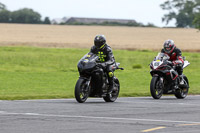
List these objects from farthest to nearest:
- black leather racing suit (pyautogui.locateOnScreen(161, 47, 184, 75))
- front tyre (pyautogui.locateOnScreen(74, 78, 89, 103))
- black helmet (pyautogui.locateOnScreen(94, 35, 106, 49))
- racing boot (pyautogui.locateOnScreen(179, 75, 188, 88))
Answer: racing boot (pyautogui.locateOnScreen(179, 75, 188, 88)) < black leather racing suit (pyautogui.locateOnScreen(161, 47, 184, 75)) < black helmet (pyautogui.locateOnScreen(94, 35, 106, 49)) < front tyre (pyautogui.locateOnScreen(74, 78, 89, 103))

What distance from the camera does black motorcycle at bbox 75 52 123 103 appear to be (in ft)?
49.9

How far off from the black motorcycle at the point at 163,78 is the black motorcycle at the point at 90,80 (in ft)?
6.44

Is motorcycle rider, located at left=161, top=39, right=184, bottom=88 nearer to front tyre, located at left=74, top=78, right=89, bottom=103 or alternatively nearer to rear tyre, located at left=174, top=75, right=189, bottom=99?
rear tyre, located at left=174, top=75, right=189, bottom=99

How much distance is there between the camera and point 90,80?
15.6m

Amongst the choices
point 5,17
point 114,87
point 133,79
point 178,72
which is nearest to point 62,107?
point 114,87

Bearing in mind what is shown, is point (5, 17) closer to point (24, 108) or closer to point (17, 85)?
point (17, 85)

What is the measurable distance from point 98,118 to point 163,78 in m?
6.54

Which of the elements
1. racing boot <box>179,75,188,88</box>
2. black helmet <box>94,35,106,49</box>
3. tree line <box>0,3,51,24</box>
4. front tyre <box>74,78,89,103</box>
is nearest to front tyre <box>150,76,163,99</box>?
racing boot <box>179,75,188,88</box>

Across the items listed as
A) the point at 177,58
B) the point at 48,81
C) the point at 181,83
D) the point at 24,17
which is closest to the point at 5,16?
the point at 24,17

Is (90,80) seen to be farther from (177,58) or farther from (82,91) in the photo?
(177,58)

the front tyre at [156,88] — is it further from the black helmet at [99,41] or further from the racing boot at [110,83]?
the black helmet at [99,41]

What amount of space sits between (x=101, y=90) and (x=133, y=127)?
5559mm

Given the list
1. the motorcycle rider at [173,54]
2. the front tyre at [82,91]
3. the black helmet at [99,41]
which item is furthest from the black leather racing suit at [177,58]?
the front tyre at [82,91]

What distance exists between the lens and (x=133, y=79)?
27375 mm
